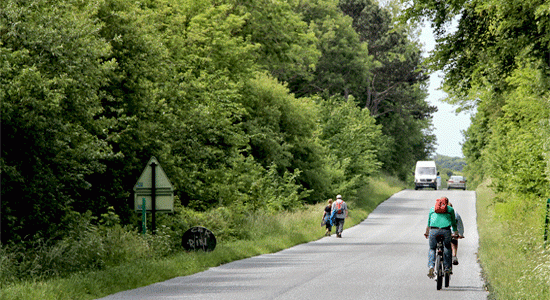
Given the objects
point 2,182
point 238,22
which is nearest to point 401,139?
point 238,22

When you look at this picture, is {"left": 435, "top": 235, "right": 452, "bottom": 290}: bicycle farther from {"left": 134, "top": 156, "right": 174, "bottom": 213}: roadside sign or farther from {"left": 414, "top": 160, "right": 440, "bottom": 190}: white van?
{"left": 414, "top": 160, "right": 440, "bottom": 190}: white van

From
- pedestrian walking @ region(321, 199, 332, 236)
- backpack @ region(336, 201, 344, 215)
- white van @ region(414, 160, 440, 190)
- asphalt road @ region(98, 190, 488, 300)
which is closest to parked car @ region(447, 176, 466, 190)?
white van @ region(414, 160, 440, 190)

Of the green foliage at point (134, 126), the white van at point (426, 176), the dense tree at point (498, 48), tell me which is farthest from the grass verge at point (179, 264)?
the white van at point (426, 176)

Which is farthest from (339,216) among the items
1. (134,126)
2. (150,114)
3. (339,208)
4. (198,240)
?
(134,126)

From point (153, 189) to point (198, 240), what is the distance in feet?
7.66

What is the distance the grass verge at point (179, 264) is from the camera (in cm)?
1231

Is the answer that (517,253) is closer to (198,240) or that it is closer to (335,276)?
(335,276)

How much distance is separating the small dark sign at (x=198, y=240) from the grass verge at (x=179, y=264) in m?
0.29

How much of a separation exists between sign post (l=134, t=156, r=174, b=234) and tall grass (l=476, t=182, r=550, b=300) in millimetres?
7555

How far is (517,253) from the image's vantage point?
20562 millimetres

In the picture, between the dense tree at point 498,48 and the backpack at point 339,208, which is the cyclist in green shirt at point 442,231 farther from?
the backpack at point 339,208

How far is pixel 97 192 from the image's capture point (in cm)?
2136

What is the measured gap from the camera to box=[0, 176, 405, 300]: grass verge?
12.3 metres

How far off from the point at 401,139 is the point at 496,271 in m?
67.8
